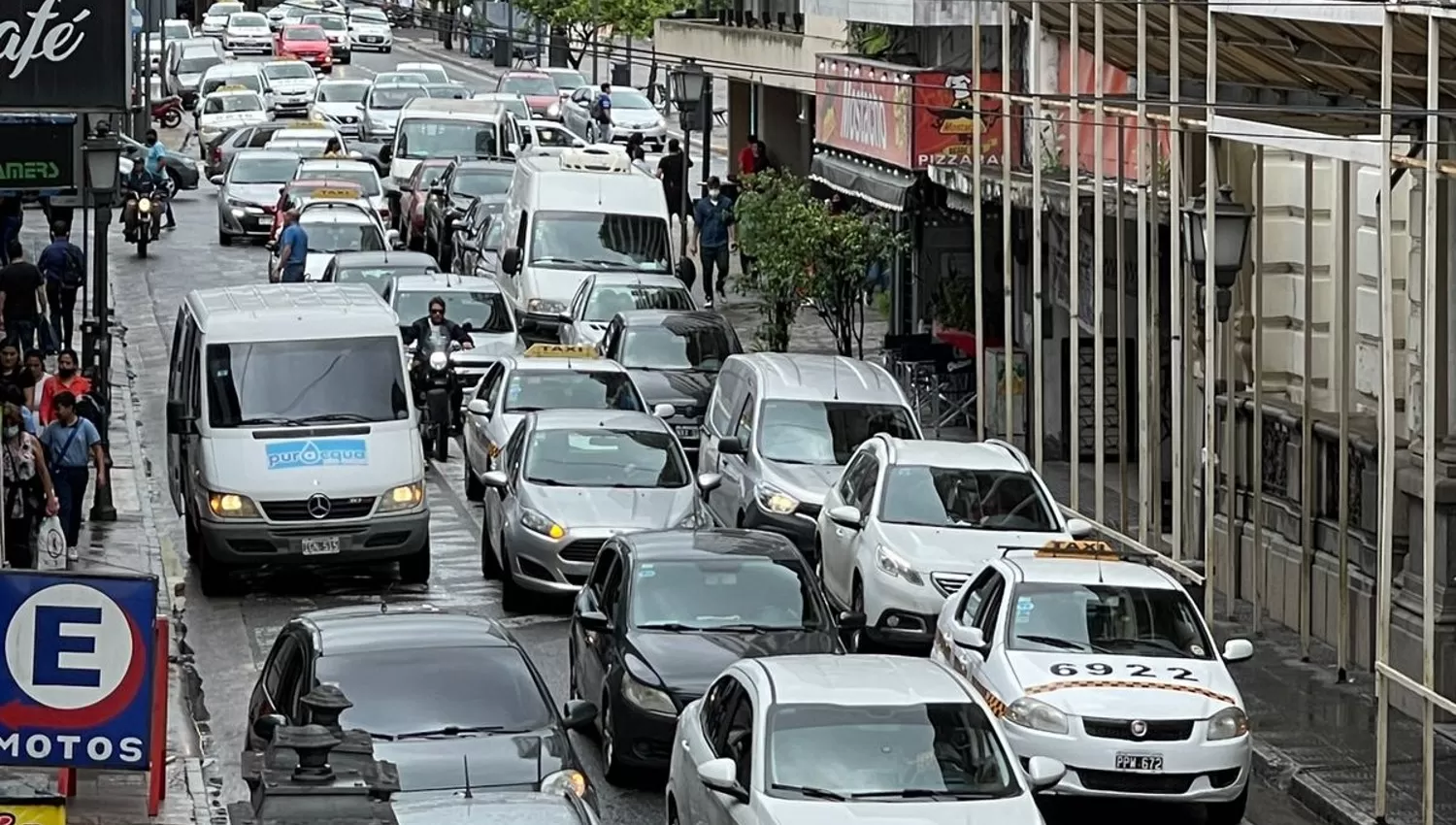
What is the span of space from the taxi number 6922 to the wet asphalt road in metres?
0.83

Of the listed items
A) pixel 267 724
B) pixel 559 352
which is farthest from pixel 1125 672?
pixel 559 352

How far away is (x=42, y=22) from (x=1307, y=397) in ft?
33.7

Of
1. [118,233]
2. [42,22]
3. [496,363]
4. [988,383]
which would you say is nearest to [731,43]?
[118,233]

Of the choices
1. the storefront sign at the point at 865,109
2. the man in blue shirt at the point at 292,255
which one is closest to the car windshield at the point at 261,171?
the man in blue shirt at the point at 292,255

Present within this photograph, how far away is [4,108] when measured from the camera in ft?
58.1

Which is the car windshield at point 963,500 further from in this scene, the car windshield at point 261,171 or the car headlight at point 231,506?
the car windshield at point 261,171

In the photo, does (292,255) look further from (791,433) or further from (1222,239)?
(1222,239)

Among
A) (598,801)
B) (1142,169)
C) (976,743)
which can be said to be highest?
(1142,169)

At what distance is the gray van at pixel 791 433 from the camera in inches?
924

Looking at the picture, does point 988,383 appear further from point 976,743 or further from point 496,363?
point 976,743

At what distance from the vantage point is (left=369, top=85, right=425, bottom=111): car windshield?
6069 centimetres

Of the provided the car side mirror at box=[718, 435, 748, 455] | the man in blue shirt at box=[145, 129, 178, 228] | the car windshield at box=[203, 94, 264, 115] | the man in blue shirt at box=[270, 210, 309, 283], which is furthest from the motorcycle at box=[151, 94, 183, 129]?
the car side mirror at box=[718, 435, 748, 455]

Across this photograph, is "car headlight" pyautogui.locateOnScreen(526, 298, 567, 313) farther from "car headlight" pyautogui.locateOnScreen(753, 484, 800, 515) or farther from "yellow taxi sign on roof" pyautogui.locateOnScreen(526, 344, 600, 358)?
"car headlight" pyautogui.locateOnScreen(753, 484, 800, 515)

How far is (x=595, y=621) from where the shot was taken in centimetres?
1692
